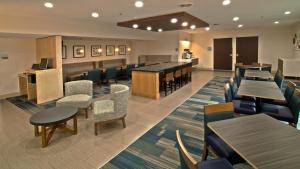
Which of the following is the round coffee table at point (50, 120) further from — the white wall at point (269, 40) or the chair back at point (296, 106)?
the white wall at point (269, 40)

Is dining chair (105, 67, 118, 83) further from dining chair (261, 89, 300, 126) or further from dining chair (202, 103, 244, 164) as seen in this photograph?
dining chair (202, 103, 244, 164)

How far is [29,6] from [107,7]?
1772 mm

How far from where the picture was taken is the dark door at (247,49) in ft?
37.1

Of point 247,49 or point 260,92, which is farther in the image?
point 247,49

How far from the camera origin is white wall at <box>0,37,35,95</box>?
6388 millimetres

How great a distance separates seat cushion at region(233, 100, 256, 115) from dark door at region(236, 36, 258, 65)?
9.04 m

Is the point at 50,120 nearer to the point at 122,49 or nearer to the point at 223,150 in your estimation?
the point at 223,150

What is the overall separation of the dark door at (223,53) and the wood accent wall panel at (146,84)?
26.3 feet

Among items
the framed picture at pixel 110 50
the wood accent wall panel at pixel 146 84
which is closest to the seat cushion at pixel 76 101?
the wood accent wall panel at pixel 146 84

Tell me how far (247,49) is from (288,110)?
30.9 feet

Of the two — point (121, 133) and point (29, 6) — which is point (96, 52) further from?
point (121, 133)

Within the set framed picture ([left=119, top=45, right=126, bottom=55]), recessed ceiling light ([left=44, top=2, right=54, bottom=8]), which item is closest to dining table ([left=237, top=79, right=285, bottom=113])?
recessed ceiling light ([left=44, top=2, right=54, bottom=8])

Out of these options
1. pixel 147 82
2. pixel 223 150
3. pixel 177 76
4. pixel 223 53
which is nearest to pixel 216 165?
pixel 223 150

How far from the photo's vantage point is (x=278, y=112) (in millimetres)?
3133
